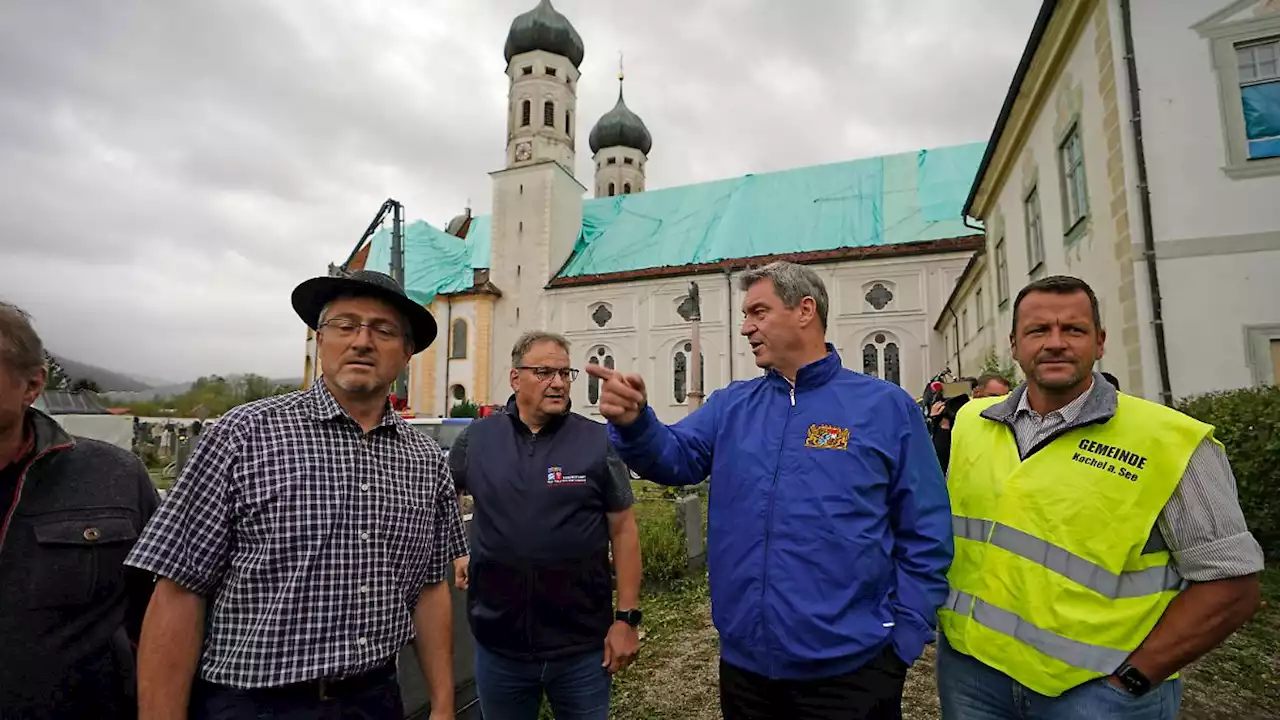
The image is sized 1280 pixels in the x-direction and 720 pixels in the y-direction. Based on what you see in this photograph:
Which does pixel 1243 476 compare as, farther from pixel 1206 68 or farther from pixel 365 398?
pixel 365 398

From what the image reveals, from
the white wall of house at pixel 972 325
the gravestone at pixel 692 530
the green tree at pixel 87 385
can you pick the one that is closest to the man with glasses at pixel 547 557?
the gravestone at pixel 692 530

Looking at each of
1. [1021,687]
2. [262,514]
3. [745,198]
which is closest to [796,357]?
[1021,687]

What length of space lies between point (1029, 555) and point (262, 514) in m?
2.21

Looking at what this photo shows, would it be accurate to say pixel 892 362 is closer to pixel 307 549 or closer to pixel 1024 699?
pixel 1024 699

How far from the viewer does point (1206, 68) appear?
7781 mm

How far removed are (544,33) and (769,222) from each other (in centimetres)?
1775

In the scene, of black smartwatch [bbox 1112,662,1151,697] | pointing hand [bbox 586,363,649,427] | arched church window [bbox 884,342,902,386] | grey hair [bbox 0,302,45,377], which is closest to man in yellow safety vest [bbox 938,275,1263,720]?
black smartwatch [bbox 1112,662,1151,697]

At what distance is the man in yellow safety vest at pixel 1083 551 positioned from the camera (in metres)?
1.79

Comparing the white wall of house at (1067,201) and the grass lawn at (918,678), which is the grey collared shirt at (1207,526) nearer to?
the grass lawn at (918,678)

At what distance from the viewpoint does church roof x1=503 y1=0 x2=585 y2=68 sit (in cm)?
3794

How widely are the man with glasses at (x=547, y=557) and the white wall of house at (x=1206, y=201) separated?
786 cm

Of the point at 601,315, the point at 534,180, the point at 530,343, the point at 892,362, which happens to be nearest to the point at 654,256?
the point at 601,315

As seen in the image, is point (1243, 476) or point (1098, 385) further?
point (1243, 476)

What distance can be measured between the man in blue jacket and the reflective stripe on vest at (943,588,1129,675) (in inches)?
5.6
